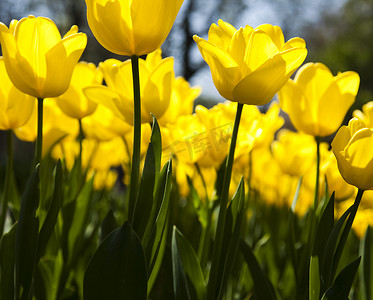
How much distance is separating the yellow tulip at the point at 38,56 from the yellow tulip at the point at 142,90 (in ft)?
0.37

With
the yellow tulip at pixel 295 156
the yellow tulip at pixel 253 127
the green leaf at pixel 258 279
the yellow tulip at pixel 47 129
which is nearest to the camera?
the green leaf at pixel 258 279

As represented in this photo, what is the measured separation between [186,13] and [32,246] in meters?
13.6

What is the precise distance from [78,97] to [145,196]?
399 millimetres

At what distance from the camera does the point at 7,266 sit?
732 mm

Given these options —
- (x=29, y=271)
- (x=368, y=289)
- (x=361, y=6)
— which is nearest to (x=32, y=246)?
(x=29, y=271)

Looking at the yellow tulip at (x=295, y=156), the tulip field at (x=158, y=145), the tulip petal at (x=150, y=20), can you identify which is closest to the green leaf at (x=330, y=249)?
the tulip field at (x=158, y=145)

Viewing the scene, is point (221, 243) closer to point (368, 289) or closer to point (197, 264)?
point (197, 264)

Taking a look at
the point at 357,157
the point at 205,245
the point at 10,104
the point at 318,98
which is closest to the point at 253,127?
the point at 318,98

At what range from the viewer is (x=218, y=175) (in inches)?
37.3

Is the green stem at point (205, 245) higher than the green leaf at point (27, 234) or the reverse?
the reverse

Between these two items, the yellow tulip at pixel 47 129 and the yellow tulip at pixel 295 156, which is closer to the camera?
the yellow tulip at pixel 47 129

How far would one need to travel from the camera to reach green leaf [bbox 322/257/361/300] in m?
0.60

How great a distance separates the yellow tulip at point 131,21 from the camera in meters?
0.60

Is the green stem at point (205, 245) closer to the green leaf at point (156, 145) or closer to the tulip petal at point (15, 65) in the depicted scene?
the green leaf at point (156, 145)
